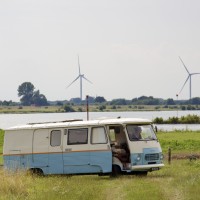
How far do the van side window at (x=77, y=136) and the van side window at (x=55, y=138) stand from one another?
0.47 m

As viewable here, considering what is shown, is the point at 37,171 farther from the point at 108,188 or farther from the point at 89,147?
the point at 108,188

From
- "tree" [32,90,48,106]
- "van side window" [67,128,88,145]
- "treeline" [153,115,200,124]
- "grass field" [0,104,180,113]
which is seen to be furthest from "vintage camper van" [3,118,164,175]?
"tree" [32,90,48,106]

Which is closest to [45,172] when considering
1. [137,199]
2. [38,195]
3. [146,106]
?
[38,195]

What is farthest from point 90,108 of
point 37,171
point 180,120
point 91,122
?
point 91,122

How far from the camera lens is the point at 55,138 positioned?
29688 mm

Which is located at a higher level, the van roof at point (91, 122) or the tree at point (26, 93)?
the tree at point (26, 93)

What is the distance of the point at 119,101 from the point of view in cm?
18875

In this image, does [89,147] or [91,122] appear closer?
[89,147]

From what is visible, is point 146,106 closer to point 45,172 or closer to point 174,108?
point 174,108

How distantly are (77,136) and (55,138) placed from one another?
106 centimetres

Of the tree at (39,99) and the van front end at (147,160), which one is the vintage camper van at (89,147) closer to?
the van front end at (147,160)

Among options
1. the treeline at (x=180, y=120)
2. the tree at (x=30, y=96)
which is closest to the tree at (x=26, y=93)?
the tree at (x=30, y=96)

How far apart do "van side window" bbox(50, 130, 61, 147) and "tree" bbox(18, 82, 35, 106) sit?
159207 millimetres

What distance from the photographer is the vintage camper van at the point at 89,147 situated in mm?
28438
